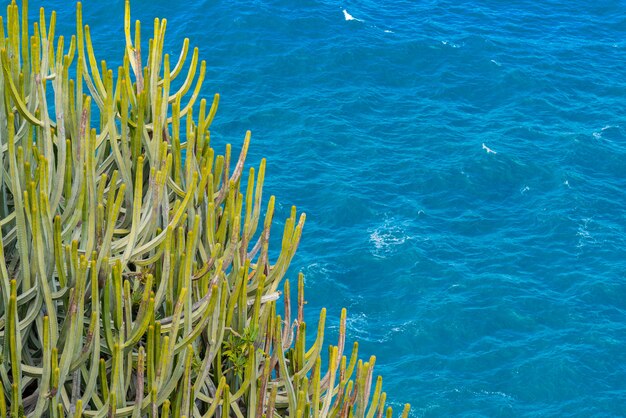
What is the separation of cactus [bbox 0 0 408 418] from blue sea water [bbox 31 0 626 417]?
25986 mm

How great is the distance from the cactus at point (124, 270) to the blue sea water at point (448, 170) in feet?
85.3

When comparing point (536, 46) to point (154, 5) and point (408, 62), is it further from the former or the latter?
point (154, 5)

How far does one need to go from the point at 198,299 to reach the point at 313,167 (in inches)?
1520

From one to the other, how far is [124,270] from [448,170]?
1566 inches

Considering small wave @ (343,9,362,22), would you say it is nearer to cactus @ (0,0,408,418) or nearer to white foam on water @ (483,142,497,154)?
white foam on water @ (483,142,497,154)

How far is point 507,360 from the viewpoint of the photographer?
140ft

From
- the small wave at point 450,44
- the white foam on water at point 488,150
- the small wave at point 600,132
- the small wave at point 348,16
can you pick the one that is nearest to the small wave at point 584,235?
the white foam on water at point 488,150

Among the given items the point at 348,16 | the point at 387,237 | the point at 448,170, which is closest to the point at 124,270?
the point at 387,237

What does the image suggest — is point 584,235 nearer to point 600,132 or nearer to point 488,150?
point 488,150

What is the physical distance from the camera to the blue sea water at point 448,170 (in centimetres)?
4309

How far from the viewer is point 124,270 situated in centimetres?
1523

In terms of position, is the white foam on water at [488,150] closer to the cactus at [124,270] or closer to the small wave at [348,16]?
the small wave at [348,16]

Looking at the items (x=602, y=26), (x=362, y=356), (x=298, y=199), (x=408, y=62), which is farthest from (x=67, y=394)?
(x=602, y=26)

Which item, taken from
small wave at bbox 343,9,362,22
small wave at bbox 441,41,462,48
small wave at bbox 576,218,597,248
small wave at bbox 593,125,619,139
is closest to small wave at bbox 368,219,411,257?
small wave at bbox 576,218,597,248
